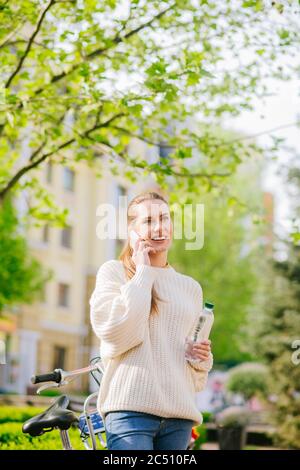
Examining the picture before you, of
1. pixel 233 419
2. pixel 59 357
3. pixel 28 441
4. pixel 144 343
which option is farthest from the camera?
pixel 59 357

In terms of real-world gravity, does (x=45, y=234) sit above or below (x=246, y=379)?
above

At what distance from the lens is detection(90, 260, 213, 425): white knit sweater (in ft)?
11.3

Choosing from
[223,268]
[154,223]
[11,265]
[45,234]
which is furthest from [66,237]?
[154,223]

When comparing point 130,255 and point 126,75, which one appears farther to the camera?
point 126,75

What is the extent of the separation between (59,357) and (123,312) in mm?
40122

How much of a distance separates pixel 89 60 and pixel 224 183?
244cm

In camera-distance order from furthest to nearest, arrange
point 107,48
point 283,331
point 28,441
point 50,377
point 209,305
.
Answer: point 283,331 → point 107,48 → point 28,441 → point 50,377 → point 209,305

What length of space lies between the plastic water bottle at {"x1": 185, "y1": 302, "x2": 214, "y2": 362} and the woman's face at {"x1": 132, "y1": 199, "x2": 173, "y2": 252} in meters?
0.35

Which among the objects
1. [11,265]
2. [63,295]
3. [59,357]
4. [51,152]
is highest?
[51,152]

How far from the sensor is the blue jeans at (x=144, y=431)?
3369mm

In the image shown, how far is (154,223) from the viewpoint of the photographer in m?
3.71

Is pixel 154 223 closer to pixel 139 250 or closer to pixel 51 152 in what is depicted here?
pixel 139 250

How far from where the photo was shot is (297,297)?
2175 cm
